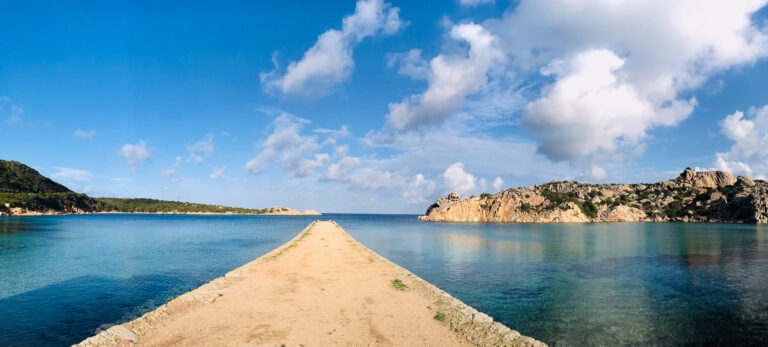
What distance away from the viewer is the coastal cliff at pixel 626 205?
14788 centimetres

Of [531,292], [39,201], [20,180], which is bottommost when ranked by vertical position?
[531,292]

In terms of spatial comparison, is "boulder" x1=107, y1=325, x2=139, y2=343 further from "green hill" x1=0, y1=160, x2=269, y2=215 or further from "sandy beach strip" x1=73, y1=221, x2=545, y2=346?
"green hill" x1=0, y1=160, x2=269, y2=215

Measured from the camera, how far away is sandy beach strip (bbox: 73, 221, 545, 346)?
8.89 meters

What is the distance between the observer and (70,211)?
19262cm

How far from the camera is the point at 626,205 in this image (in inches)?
6585

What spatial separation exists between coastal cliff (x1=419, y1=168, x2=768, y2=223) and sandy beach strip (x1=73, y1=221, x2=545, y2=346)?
6037 inches

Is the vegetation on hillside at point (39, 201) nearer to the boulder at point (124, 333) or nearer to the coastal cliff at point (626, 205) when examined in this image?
the coastal cliff at point (626, 205)

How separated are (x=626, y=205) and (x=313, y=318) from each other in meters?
200

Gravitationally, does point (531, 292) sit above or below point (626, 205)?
below

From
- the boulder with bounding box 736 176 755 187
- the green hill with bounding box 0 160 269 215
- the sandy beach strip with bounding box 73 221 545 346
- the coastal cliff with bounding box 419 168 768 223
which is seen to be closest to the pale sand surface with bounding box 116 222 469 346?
the sandy beach strip with bounding box 73 221 545 346

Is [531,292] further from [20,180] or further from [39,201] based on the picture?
[20,180]

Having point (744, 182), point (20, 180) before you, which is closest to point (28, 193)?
point (20, 180)

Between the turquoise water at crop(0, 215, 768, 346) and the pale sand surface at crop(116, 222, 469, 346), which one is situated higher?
the pale sand surface at crop(116, 222, 469, 346)

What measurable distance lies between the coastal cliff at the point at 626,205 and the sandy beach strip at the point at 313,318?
503 ft
